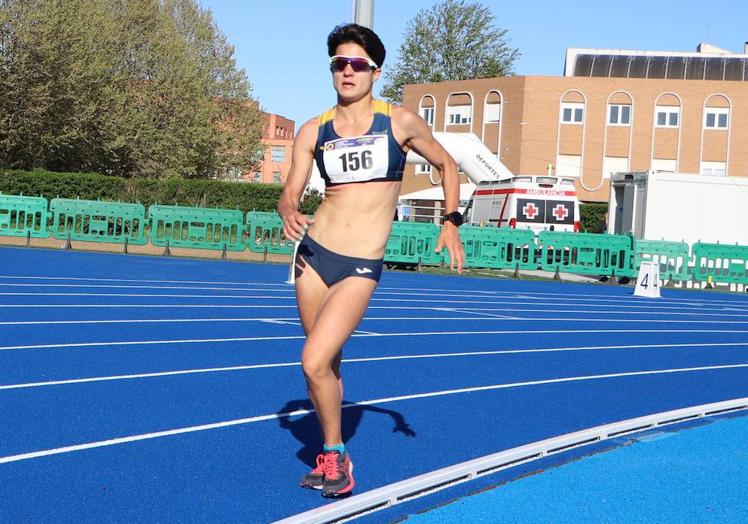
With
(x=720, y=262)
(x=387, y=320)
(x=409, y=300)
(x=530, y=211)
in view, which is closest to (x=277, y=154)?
(x=530, y=211)

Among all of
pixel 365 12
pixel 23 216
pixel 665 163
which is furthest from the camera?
pixel 665 163

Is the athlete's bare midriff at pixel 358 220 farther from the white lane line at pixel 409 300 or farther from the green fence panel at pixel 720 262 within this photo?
the green fence panel at pixel 720 262

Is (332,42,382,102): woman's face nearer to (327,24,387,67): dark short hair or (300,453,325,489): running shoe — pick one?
(327,24,387,67): dark short hair

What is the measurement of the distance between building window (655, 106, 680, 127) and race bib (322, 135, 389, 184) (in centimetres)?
6118

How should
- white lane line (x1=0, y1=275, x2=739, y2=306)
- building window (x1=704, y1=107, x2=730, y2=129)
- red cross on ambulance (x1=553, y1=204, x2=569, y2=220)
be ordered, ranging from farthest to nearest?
building window (x1=704, y1=107, x2=730, y2=129)
red cross on ambulance (x1=553, y1=204, x2=569, y2=220)
white lane line (x1=0, y1=275, x2=739, y2=306)

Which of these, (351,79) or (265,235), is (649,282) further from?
(351,79)

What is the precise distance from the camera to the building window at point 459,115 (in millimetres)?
68000

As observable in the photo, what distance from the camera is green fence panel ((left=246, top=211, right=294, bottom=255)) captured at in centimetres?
2856

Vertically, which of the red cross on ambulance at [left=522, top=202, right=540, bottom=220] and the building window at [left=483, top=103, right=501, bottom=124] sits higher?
the building window at [left=483, top=103, right=501, bottom=124]

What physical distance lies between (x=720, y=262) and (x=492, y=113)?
39400mm

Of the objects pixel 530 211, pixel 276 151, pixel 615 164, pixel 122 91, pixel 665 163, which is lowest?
pixel 530 211

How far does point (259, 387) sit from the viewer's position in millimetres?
8227

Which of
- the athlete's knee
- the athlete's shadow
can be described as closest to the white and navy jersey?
the athlete's knee

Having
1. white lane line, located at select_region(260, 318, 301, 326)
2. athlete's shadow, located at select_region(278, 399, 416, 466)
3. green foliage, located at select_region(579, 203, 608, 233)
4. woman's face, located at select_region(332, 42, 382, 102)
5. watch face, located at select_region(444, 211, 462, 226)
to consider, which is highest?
green foliage, located at select_region(579, 203, 608, 233)
